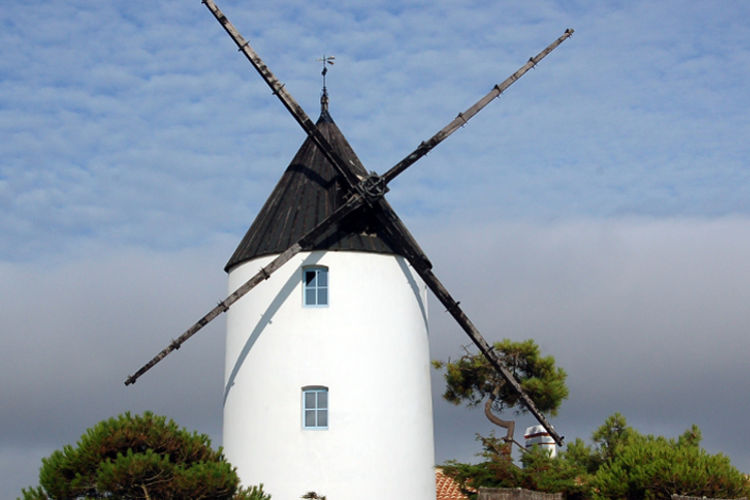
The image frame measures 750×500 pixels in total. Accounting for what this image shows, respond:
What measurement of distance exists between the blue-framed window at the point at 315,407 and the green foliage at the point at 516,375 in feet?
29.3

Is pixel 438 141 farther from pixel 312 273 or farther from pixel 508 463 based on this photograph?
pixel 508 463

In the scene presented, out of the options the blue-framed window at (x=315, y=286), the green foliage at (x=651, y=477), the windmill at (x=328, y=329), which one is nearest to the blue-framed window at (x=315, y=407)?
the windmill at (x=328, y=329)

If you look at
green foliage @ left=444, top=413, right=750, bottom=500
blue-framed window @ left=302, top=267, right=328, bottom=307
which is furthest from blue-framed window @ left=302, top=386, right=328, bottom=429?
green foliage @ left=444, top=413, right=750, bottom=500

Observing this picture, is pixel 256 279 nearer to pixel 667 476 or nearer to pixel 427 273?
pixel 427 273

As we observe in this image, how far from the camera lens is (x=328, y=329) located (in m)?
19.0

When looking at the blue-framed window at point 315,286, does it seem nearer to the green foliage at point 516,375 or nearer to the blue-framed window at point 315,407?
the blue-framed window at point 315,407

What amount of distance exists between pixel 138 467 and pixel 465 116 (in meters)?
11.0

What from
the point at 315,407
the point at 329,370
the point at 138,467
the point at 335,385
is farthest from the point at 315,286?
the point at 138,467

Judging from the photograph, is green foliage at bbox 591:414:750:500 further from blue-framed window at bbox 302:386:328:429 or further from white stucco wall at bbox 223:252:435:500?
blue-framed window at bbox 302:386:328:429

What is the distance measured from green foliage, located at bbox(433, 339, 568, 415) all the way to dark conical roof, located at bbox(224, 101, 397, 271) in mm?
8075

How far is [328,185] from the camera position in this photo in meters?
20.8

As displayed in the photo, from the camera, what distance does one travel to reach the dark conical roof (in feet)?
65.0

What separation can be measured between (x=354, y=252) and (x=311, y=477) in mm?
4694

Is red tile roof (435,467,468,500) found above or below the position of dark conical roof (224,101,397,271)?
below
